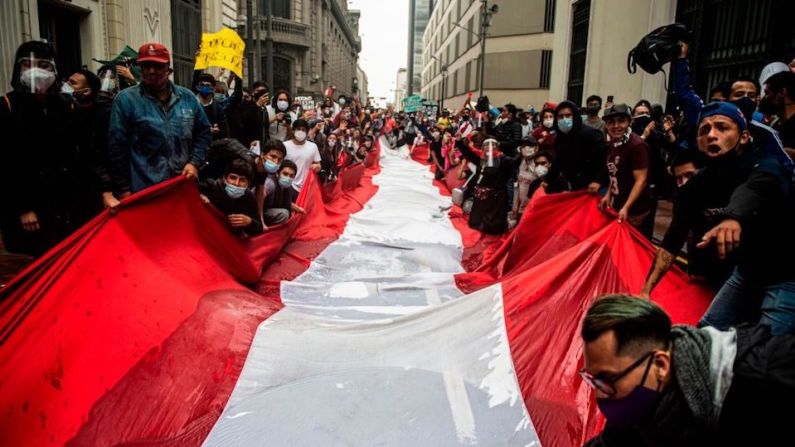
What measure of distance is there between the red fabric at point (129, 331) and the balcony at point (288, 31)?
35.6m

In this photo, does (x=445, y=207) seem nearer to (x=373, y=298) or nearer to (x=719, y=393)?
(x=373, y=298)

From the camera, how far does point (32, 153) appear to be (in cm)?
361

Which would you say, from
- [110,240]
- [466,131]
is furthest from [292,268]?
[466,131]

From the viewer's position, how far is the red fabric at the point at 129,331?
2.52 meters

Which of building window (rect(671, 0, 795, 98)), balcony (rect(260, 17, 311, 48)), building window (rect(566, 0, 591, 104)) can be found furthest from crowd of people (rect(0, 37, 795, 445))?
balcony (rect(260, 17, 311, 48))

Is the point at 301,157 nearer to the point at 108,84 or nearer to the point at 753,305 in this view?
the point at 108,84

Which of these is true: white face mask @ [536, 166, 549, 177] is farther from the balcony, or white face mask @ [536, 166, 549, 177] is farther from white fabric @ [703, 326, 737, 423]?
the balcony

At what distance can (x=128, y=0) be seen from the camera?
10422mm

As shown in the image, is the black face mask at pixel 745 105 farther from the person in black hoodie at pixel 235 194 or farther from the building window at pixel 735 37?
the person in black hoodie at pixel 235 194

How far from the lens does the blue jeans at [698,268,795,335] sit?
2.31 m

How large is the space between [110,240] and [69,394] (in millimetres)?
1023

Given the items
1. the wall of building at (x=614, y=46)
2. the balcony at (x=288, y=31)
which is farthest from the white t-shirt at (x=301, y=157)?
the balcony at (x=288, y=31)

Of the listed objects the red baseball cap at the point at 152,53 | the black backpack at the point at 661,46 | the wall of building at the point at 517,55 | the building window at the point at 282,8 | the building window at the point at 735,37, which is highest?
the building window at the point at 282,8

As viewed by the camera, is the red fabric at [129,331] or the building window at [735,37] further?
the building window at [735,37]
